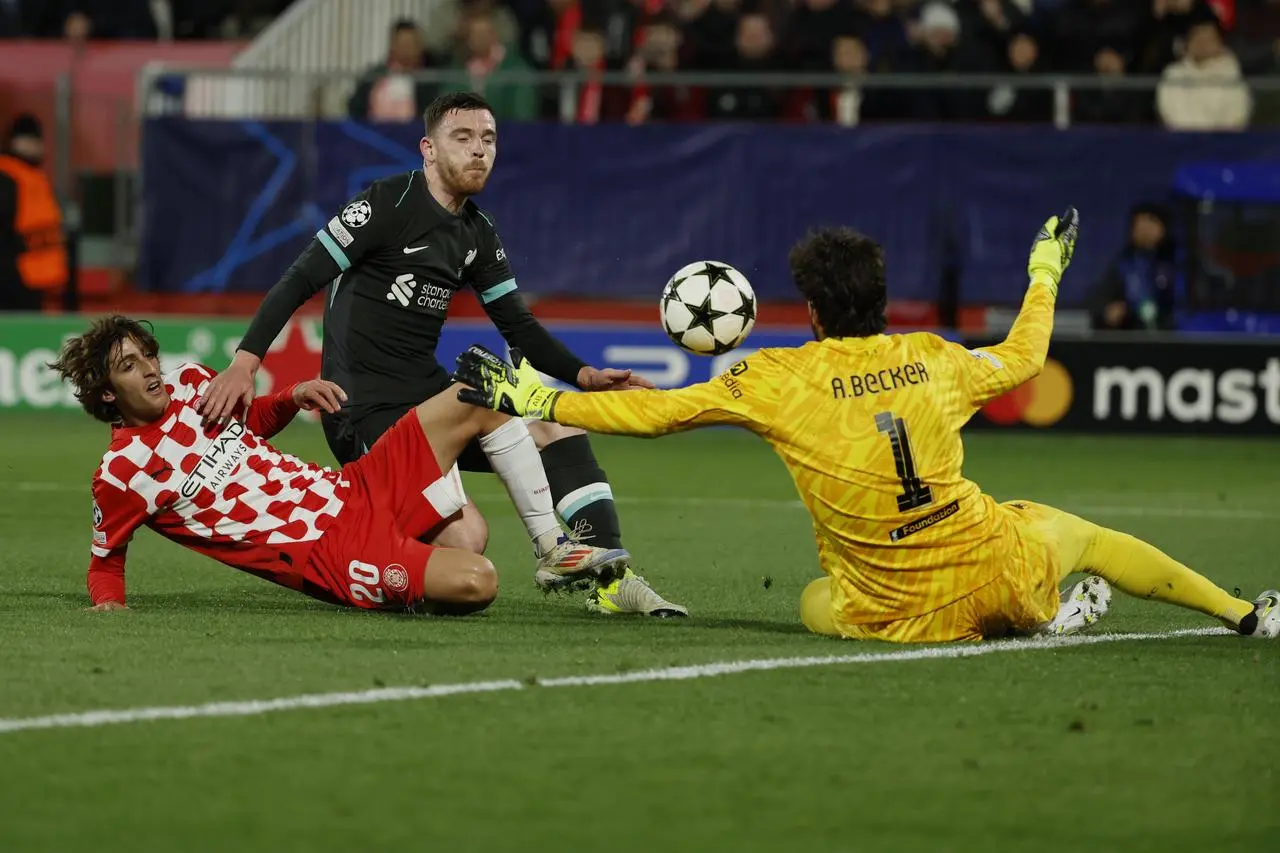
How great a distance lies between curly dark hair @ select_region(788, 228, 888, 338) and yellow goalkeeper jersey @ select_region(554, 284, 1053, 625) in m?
0.09

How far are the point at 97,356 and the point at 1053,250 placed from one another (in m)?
3.20

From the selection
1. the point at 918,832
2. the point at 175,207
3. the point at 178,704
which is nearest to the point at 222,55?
the point at 175,207

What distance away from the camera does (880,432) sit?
6.48 meters

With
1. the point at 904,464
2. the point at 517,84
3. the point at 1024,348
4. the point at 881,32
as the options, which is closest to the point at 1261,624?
the point at 1024,348

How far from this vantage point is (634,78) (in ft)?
57.3

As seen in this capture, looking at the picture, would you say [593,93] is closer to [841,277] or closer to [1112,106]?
[1112,106]

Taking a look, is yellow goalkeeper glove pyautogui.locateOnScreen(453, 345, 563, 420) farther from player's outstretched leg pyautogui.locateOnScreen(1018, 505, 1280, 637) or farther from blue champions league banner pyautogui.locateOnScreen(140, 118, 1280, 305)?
blue champions league banner pyautogui.locateOnScreen(140, 118, 1280, 305)

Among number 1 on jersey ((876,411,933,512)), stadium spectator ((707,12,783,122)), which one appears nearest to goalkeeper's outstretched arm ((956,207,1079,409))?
number 1 on jersey ((876,411,933,512))

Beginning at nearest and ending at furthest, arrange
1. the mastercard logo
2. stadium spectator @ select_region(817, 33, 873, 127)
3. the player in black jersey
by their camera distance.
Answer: the player in black jersey → the mastercard logo → stadium spectator @ select_region(817, 33, 873, 127)

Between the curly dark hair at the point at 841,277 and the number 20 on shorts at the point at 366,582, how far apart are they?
71.9 inches

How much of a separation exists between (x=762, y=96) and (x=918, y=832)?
13.8 m

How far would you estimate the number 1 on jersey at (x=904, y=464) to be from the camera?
6480 mm

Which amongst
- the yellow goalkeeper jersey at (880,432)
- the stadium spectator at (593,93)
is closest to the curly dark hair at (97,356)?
the yellow goalkeeper jersey at (880,432)

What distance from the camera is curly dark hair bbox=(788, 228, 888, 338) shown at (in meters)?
6.36
